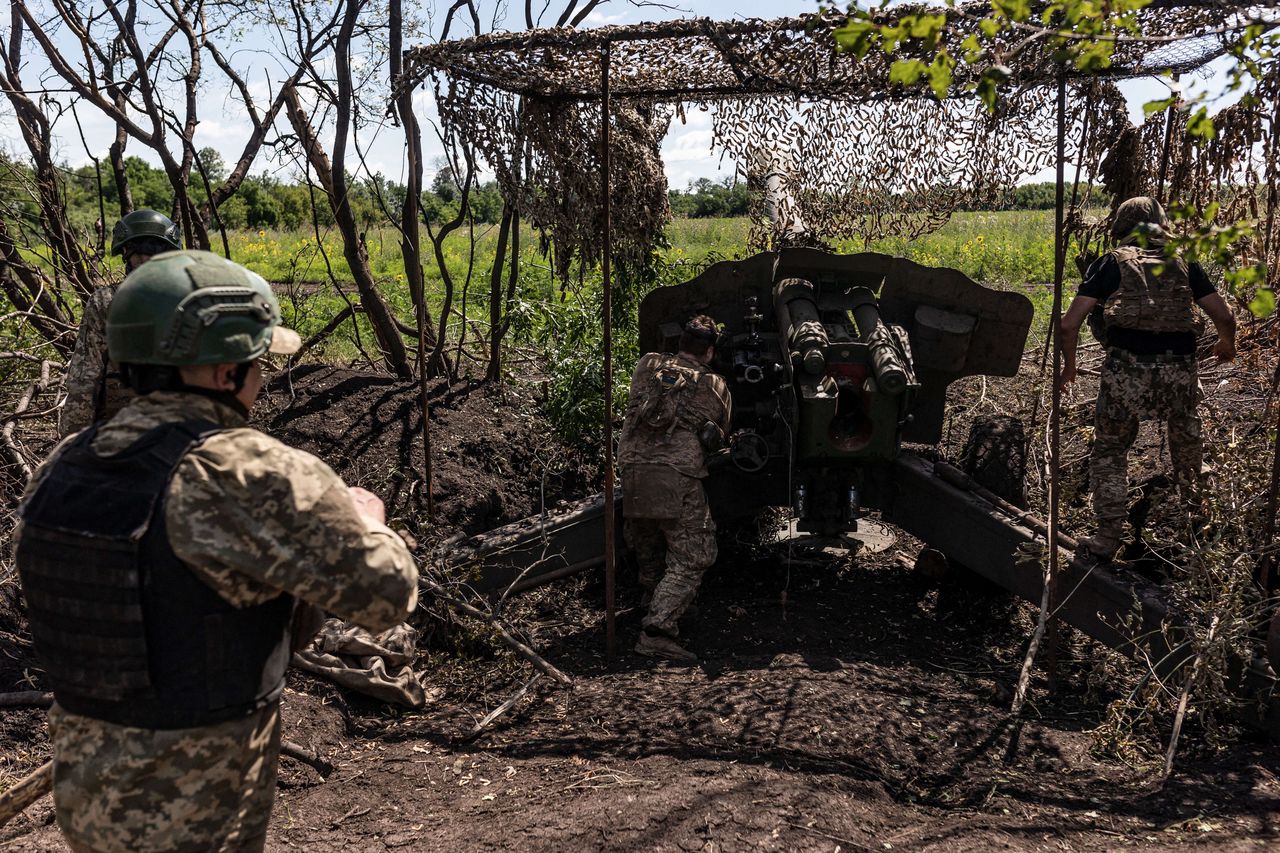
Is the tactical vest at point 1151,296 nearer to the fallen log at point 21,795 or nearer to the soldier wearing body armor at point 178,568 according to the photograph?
the soldier wearing body armor at point 178,568

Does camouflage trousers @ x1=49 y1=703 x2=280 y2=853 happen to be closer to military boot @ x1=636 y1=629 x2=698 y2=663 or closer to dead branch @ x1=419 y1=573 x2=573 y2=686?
dead branch @ x1=419 y1=573 x2=573 y2=686

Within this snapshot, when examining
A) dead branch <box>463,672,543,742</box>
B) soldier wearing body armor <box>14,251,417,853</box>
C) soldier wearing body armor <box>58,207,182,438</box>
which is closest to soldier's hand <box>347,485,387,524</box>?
soldier wearing body armor <box>14,251,417,853</box>

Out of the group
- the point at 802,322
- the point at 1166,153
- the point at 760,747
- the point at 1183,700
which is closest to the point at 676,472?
the point at 802,322

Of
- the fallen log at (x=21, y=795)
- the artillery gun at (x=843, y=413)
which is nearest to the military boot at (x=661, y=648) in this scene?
the artillery gun at (x=843, y=413)

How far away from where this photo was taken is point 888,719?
472 cm

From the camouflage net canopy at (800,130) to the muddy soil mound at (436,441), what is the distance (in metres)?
1.65

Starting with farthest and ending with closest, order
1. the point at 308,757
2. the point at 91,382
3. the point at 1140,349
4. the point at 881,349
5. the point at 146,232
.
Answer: the point at 881,349 → the point at 1140,349 → the point at 146,232 → the point at 91,382 → the point at 308,757

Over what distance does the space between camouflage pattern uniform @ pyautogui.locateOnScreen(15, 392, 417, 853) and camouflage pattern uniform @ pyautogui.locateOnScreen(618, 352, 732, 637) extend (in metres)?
3.59

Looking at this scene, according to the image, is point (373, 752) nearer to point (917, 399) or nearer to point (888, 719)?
point (888, 719)

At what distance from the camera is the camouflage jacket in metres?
5.93

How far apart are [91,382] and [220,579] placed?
2.78 metres

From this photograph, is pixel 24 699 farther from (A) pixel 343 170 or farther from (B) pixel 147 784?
(A) pixel 343 170

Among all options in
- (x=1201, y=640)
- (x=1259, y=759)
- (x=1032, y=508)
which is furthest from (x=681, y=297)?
(x=1259, y=759)

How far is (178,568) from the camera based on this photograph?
7.34 feet
